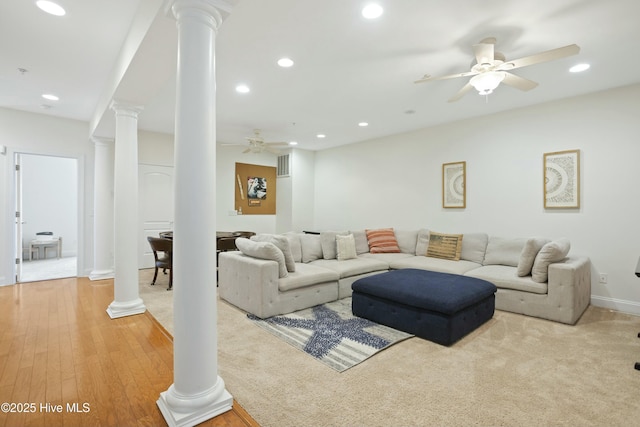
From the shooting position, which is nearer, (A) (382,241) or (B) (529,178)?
(B) (529,178)

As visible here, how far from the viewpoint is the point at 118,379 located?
222cm

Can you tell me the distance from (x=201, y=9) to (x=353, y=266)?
3477mm

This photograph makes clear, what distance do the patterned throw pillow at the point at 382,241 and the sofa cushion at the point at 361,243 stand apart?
0.23ft

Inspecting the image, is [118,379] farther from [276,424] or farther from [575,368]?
[575,368]

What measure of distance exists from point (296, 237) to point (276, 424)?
10.1 feet

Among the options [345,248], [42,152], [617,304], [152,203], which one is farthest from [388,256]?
[42,152]

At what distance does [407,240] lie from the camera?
551cm

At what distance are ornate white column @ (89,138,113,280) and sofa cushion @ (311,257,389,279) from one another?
3.69 meters

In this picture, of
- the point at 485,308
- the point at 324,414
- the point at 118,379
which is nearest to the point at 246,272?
the point at 118,379

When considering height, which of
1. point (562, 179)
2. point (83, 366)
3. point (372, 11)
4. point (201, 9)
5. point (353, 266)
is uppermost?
point (372, 11)

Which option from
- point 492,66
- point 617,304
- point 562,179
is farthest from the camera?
point 562,179

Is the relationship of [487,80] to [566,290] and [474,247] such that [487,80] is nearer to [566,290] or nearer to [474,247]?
[566,290]

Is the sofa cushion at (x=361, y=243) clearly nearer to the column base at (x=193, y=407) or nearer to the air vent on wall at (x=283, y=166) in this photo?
the air vent on wall at (x=283, y=166)

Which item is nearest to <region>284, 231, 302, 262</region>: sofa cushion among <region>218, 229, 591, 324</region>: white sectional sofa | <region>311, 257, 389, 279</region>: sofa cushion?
<region>218, 229, 591, 324</region>: white sectional sofa
